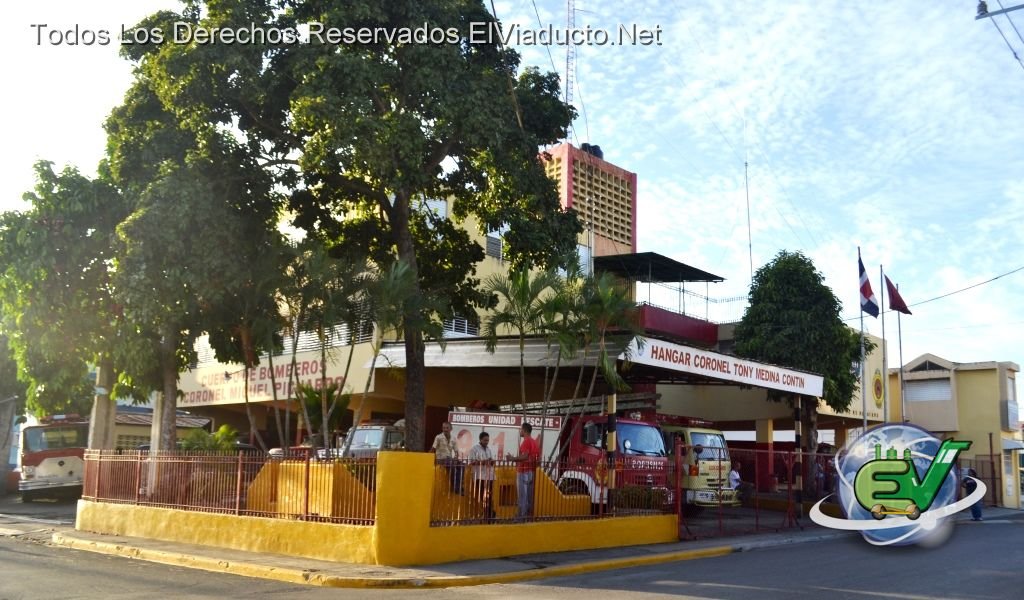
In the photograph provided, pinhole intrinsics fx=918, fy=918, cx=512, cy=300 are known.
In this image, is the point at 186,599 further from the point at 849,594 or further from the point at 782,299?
the point at 782,299

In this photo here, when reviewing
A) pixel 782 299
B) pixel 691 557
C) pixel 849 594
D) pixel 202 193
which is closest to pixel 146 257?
pixel 202 193

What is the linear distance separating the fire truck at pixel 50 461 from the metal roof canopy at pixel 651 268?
19.3 m

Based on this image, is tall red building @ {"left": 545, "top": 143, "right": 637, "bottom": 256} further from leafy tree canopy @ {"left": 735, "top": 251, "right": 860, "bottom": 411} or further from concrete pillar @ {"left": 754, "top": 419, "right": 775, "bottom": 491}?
concrete pillar @ {"left": 754, "top": 419, "right": 775, "bottom": 491}

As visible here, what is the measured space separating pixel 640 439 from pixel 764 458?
3.88m

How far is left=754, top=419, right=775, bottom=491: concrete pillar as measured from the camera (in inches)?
848

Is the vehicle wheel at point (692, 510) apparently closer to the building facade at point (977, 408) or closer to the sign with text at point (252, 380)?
the sign with text at point (252, 380)

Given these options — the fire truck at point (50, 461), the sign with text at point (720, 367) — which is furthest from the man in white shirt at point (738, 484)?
the fire truck at point (50, 461)

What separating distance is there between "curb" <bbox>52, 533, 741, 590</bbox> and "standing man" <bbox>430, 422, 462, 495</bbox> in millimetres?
1884

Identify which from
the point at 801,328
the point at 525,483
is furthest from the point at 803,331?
the point at 525,483

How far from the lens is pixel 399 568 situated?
13234 millimetres

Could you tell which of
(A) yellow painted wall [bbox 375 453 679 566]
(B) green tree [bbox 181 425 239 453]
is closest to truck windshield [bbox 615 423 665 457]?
(A) yellow painted wall [bbox 375 453 679 566]

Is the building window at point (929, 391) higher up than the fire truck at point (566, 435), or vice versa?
the building window at point (929, 391)

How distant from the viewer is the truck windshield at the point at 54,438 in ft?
98.9

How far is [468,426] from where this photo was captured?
19812 millimetres
